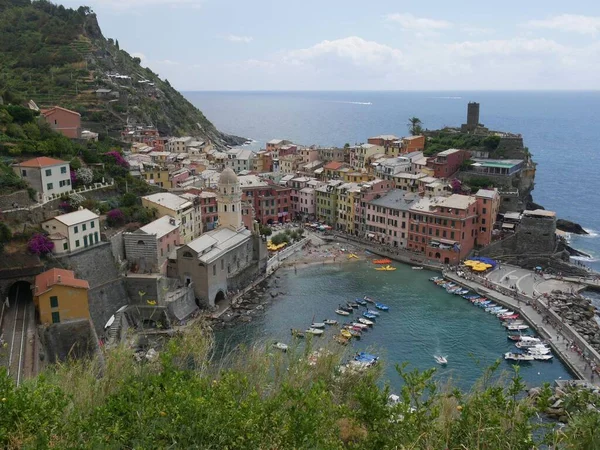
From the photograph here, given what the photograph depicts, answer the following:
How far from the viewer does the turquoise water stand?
32094 millimetres

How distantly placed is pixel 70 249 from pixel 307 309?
649 inches

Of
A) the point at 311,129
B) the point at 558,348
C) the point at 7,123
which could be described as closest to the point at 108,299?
the point at 7,123

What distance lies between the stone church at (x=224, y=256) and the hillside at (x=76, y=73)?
24572 mm

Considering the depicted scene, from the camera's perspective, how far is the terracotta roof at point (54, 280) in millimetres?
28297

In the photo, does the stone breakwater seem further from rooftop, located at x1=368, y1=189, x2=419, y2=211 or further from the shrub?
the shrub

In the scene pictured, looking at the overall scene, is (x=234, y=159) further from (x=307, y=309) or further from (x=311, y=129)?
(x=311, y=129)

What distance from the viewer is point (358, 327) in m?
36.3

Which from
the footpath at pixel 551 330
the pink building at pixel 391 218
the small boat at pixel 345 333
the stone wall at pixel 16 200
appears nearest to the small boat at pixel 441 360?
the small boat at pixel 345 333

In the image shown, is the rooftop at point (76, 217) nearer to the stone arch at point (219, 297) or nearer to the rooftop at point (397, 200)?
the stone arch at point (219, 297)

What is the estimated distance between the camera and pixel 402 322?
37906 mm

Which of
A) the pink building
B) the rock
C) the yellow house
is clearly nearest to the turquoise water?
the pink building

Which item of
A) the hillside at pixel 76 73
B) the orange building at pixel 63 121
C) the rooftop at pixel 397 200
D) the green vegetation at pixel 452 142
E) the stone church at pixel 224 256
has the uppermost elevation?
the hillside at pixel 76 73

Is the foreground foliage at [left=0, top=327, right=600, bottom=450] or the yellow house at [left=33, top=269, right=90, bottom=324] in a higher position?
the foreground foliage at [left=0, top=327, right=600, bottom=450]

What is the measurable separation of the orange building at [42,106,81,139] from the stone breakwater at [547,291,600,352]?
1680 inches
